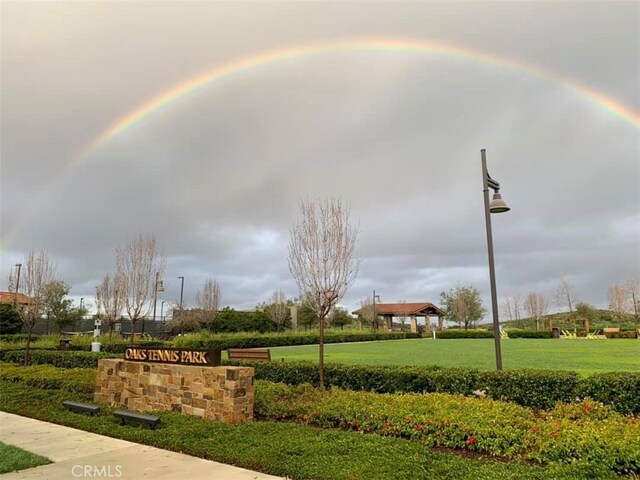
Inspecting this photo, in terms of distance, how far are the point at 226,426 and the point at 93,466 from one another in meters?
2.04

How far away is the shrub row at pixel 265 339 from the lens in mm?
27773

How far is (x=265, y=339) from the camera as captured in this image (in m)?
33.3

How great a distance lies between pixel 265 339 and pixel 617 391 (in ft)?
92.5

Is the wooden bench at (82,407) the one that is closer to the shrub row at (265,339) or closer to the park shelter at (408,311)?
the shrub row at (265,339)

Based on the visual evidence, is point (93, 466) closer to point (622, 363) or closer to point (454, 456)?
point (454, 456)

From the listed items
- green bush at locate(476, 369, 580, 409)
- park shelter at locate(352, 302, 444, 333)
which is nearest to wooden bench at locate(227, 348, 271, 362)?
green bush at locate(476, 369, 580, 409)

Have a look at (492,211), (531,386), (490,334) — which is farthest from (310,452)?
(490,334)

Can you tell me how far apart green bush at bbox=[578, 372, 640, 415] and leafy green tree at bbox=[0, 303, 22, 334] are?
39102 millimetres

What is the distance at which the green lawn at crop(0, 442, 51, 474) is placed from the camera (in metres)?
5.05

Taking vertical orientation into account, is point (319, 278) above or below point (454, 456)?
above

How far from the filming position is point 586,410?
6434mm

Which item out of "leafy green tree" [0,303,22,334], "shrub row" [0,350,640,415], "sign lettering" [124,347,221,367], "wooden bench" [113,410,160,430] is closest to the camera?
"wooden bench" [113,410,160,430]

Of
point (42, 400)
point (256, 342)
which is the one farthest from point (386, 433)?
point (256, 342)

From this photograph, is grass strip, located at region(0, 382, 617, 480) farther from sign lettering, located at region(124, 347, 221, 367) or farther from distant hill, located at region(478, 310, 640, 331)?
distant hill, located at region(478, 310, 640, 331)
